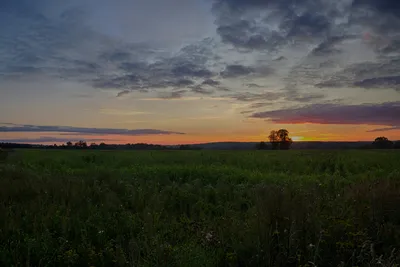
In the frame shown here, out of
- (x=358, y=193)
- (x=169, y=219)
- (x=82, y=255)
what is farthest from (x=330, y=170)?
(x=82, y=255)

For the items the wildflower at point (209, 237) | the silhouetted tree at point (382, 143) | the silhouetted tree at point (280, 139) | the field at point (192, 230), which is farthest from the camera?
the silhouetted tree at point (280, 139)

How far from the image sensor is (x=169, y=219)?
8.12 metres

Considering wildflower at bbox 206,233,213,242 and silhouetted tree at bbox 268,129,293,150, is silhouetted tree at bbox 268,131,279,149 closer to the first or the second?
silhouetted tree at bbox 268,129,293,150

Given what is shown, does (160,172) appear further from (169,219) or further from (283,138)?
(283,138)

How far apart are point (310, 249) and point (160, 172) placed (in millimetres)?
11741

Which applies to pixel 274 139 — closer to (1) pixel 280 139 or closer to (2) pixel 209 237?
(1) pixel 280 139

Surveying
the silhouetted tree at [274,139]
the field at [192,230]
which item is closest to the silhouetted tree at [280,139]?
the silhouetted tree at [274,139]

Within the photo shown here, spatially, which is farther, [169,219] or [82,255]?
[169,219]

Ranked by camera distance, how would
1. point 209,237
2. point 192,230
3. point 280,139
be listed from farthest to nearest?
point 280,139, point 192,230, point 209,237

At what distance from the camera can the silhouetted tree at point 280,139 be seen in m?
100

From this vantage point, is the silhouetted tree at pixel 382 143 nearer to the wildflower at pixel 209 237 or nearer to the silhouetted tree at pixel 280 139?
the silhouetted tree at pixel 280 139

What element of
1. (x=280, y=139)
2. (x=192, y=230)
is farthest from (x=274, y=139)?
(x=192, y=230)

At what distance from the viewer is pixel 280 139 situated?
332 feet

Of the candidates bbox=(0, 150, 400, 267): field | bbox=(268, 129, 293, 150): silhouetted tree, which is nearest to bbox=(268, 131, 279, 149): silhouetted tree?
bbox=(268, 129, 293, 150): silhouetted tree
